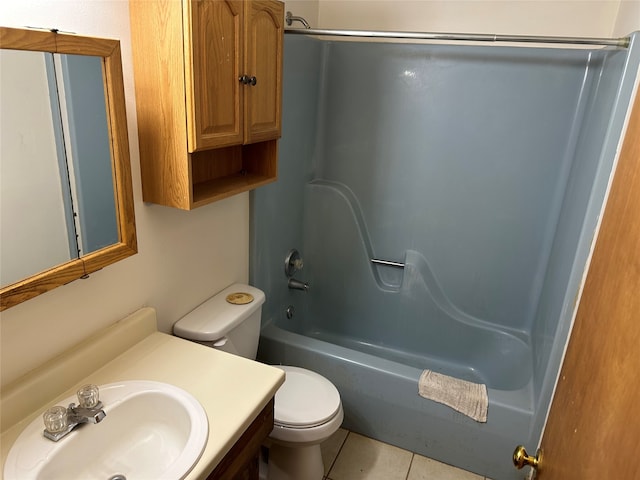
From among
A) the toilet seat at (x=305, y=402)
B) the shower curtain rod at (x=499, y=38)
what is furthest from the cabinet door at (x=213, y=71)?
the toilet seat at (x=305, y=402)

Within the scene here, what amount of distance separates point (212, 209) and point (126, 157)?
1.82 ft

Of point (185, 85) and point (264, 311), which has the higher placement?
point (185, 85)

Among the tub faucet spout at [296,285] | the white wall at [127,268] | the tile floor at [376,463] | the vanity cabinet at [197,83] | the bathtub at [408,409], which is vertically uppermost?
the vanity cabinet at [197,83]

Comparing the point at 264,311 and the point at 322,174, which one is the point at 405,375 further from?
the point at 322,174

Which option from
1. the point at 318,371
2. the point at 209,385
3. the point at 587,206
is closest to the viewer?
the point at 209,385

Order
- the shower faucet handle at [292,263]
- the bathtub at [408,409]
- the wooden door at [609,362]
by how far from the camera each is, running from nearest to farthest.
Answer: the wooden door at [609,362] → the bathtub at [408,409] → the shower faucet handle at [292,263]

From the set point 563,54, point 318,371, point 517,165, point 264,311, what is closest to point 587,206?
point 517,165

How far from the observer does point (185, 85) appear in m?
1.21

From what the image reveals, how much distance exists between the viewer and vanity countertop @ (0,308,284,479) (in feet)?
3.61

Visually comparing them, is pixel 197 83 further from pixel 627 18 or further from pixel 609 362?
pixel 627 18

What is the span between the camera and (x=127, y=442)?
1.18m

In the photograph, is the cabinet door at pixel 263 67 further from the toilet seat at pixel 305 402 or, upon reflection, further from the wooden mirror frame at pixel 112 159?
the toilet seat at pixel 305 402

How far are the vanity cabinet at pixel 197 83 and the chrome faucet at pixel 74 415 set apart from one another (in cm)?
56

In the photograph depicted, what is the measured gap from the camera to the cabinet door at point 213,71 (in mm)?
1194
